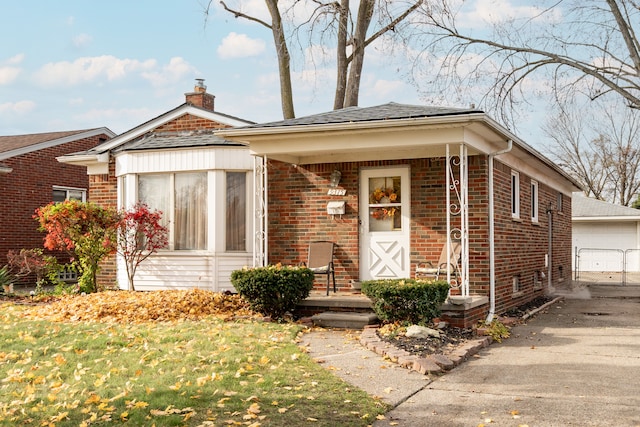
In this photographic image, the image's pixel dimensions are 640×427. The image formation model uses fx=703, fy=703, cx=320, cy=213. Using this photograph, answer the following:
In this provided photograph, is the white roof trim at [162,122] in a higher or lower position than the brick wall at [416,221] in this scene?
higher

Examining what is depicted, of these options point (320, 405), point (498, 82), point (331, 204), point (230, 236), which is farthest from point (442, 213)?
point (498, 82)

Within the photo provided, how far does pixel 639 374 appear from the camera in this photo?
7.30m

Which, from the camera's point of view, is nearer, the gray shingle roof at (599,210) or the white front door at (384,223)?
the white front door at (384,223)

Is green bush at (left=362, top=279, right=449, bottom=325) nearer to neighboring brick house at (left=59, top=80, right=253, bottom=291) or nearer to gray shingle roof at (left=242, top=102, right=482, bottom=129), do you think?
gray shingle roof at (left=242, top=102, right=482, bottom=129)

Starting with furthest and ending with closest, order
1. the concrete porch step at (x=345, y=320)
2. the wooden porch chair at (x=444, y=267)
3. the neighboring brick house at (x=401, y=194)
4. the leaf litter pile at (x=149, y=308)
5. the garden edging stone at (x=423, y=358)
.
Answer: the wooden porch chair at (x=444, y=267)
the leaf litter pile at (x=149, y=308)
the neighboring brick house at (x=401, y=194)
the concrete porch step at (x=345, y=320)
the garden edging stone at (x=423, y=358)

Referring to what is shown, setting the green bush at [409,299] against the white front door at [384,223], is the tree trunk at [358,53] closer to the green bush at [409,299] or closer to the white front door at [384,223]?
the white front door at [384,223]

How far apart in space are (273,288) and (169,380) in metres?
4.10

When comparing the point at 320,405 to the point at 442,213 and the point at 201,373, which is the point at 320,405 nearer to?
the point at 201,373

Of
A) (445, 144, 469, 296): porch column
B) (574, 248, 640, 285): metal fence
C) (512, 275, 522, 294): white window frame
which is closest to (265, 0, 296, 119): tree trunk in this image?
(512, 275, 522, 294): white window frame

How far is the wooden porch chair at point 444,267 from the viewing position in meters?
11.1

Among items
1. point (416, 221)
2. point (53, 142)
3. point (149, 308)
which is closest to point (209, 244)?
point (149, 308)

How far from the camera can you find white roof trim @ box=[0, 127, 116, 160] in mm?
18469

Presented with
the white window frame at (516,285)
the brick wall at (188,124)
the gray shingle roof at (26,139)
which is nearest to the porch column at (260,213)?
the brick wall at (188,124)

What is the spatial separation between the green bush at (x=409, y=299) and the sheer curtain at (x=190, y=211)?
5.01 metres
